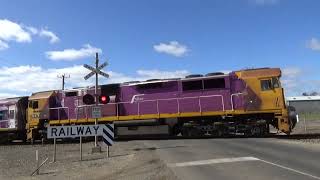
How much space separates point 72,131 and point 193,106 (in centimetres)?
1071

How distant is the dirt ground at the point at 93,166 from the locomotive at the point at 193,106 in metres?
4.56

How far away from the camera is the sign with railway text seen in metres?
22.0

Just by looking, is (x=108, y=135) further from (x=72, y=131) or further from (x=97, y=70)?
(x=97, y=70)

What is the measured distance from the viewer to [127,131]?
31750 millimetres

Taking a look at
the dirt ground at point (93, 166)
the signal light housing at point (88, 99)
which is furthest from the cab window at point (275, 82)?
the signal light housing at point (88, 99)

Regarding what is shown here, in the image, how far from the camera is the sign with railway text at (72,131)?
22.0m

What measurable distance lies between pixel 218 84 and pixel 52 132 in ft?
40.8

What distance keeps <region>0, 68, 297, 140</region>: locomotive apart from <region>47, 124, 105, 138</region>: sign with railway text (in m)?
4.41

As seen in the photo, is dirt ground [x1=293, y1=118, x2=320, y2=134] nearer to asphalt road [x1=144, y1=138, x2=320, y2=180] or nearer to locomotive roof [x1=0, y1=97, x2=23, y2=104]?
asphalt road [x1=144, y1=138, x2=320, y2=180]

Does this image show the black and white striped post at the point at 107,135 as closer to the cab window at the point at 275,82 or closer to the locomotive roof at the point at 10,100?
the cab window at the point at 275,82

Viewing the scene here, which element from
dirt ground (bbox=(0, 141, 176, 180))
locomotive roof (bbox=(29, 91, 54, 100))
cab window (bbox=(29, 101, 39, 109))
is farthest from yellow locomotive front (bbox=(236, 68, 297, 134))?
cab window (bbox=(29, 101, 39, 109))

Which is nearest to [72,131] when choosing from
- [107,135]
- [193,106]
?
[107,135]

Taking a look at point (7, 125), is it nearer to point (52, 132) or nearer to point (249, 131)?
point (52, 132)

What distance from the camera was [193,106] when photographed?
30.8 m
